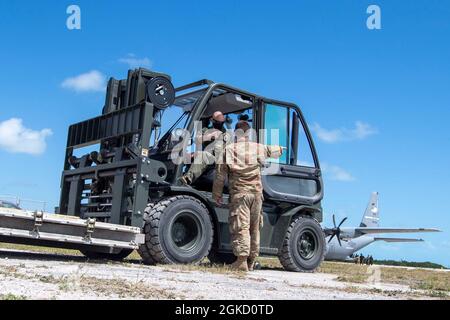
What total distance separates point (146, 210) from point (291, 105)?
3.69m

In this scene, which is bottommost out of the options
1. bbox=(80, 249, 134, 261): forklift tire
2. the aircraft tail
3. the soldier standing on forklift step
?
bbox=(80, 249, 134, 261): forklift tire

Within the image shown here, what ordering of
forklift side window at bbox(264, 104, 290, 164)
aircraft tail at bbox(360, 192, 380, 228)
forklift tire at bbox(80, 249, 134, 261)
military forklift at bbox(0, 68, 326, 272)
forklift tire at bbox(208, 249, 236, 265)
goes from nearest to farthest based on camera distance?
military forklift at bbox(0, 68, 326, 272)
forklift tire at bbox(80, 249, 134, 261)
forklift side window at bbox(264, 104, 290, 164)
forklift tire at bbox(208, 249, 236, 265)
aircraft tail at bbox(360, 192, 380, 228)

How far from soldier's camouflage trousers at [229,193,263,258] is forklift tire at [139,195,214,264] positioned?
435 millimetres

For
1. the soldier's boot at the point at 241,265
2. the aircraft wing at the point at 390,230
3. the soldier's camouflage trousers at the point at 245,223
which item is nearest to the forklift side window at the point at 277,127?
the soldier's camouflage trousers at the point at 245,223

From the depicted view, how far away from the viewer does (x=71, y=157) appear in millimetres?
9438

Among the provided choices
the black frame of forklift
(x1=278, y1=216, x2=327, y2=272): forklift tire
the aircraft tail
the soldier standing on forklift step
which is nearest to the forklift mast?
the black frame of forklift

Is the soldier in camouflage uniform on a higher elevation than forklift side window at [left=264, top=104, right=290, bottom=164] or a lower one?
lower

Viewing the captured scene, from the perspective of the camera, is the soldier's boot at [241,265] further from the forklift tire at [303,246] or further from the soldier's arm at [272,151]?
the forklift tire at [303,246]

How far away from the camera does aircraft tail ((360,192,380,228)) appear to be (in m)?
37.5

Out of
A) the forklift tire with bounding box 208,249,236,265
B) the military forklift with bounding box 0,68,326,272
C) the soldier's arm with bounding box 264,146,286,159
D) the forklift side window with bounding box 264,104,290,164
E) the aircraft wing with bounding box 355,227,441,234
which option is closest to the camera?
the military forklift with bounding box 0,68,326,272

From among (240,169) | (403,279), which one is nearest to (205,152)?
(240,169)

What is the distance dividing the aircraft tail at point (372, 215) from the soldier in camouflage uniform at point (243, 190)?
30999mm

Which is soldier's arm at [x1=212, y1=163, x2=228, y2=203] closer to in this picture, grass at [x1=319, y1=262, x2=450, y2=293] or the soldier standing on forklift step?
the soldier standing on forklift step
